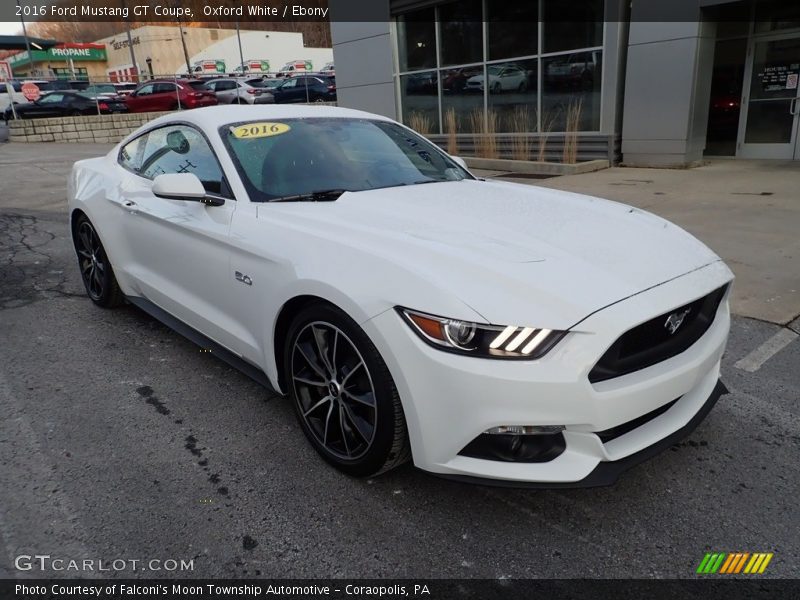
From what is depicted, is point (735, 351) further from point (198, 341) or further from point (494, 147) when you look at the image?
point (494, 147)

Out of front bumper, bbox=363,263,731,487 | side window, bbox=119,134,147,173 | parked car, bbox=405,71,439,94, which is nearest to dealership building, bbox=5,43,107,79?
parked car, bbox=405,71,439,94

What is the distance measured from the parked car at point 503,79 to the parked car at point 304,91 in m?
14.9

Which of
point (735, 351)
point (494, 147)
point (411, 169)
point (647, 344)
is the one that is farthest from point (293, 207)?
point (494, 147)

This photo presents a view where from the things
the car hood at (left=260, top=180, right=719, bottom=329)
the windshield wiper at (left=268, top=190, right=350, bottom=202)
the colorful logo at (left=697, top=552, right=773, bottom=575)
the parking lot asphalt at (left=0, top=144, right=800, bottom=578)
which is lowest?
the colorful logo at (left=697, top=552, right=773, bottom=575)

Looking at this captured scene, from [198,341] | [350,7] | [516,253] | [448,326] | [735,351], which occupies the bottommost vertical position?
[735,351]

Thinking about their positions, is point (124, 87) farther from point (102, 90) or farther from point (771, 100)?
point (771, 100)

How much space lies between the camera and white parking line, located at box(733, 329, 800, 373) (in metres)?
3.71

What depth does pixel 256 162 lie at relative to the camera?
332 cm

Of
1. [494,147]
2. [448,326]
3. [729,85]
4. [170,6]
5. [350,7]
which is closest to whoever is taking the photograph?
[448,326]

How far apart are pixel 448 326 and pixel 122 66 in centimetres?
7645

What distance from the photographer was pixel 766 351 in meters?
3.89

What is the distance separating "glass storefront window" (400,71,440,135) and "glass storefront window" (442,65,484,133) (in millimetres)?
323

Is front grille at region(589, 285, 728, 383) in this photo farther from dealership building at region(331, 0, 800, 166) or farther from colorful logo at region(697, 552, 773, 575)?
dealership building at region(331, 0, 800, 166)

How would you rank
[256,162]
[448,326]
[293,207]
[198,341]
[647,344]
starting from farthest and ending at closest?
[198,341] → [256,162] → [293,207] → [647,344] → [448,326]
